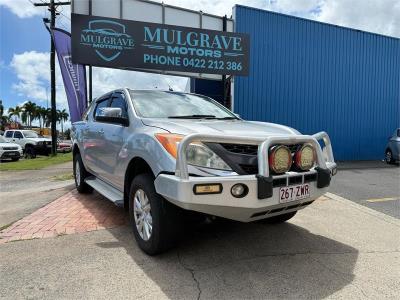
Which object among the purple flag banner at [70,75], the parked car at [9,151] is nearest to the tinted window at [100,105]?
the purple flag banner at [70,75]

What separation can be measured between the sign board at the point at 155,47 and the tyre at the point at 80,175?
10.7 feet

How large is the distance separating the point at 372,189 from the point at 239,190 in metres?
5.97

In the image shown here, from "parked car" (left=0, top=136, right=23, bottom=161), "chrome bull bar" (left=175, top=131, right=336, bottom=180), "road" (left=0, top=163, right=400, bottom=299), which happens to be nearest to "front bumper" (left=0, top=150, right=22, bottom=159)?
"parked car" (left=0, top=136, right=23, bottom=161)

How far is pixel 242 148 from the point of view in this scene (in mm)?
3207

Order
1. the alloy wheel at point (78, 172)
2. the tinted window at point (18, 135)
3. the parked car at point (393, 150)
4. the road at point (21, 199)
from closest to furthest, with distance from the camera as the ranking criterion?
the road at point (21, 199), the alloy wheel at point (78, 172), the parked car at point (393, 150), the tinted window at point (18, 135)

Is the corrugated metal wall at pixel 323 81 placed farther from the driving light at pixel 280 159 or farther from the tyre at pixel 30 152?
the tyre at pixel 30 152

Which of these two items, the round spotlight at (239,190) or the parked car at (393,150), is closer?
the round spotlight at (239,190)

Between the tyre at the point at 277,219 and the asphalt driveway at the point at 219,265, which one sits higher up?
the tyre at the point at 277,219

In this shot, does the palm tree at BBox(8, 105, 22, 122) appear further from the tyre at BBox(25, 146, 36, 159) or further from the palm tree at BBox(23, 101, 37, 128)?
the tyre at BBox(25, 146, 36, 159)

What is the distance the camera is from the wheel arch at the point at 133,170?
12.5 feet

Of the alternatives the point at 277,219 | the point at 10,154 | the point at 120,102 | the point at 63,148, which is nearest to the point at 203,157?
the point at 277,219

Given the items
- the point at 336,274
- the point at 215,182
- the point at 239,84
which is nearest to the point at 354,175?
the point at 239,84

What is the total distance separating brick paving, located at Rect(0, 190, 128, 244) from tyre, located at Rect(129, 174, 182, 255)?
111 cm

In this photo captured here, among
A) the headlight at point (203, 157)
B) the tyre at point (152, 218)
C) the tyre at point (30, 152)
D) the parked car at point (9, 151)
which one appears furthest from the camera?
the tyre at point (30, 152)
